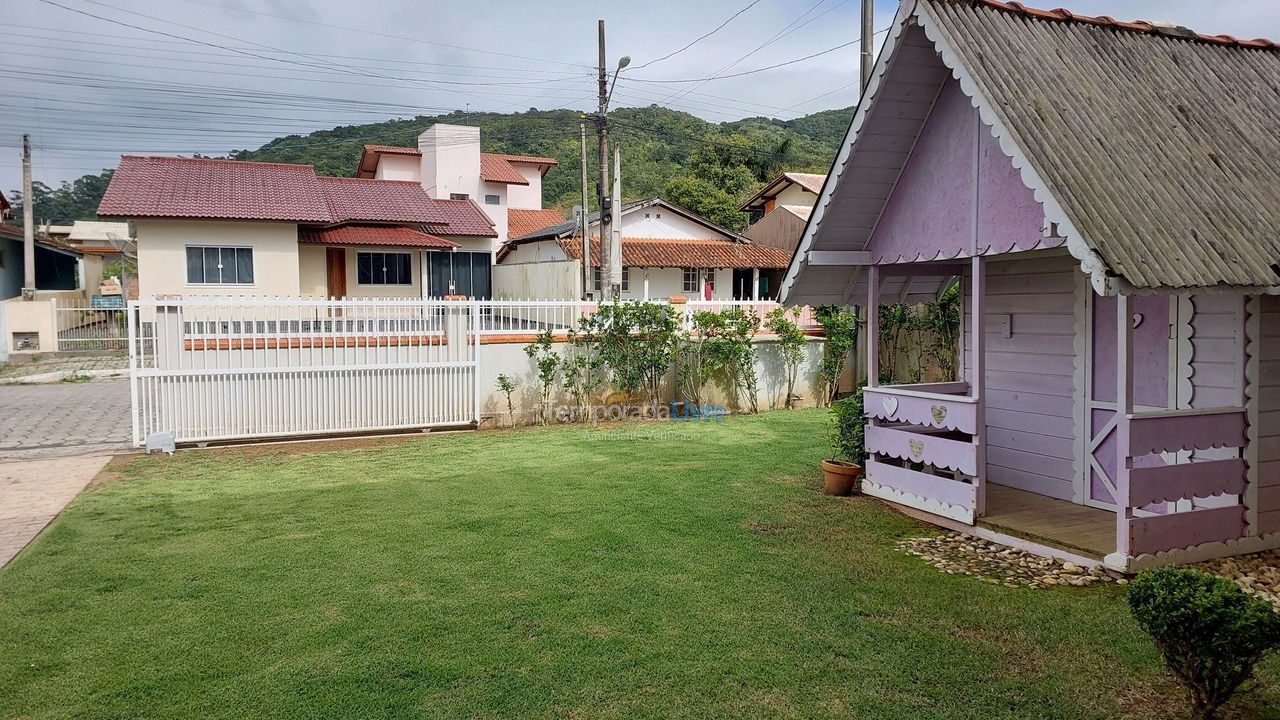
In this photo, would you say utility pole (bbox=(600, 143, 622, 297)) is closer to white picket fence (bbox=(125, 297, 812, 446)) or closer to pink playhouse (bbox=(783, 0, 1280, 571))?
white picket fence (bbox=(125, 297, 812, 446))

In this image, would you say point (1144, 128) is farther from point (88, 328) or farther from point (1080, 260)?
point (88, 328)

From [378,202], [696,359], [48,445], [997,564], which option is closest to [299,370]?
[48,445]

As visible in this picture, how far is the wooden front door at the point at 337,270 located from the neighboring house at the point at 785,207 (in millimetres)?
16622

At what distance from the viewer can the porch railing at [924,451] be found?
651cm

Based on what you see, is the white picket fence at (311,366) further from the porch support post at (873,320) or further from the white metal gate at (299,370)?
the porch support post at (873,320)

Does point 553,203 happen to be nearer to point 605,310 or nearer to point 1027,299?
point 605,310

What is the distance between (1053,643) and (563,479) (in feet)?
17.4

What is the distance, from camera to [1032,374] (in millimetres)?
7551

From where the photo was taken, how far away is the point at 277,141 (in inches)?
1906

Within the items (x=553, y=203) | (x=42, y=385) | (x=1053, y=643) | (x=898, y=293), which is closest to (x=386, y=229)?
(x=42, y=385)

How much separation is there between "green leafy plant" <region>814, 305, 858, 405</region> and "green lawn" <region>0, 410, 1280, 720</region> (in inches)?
260

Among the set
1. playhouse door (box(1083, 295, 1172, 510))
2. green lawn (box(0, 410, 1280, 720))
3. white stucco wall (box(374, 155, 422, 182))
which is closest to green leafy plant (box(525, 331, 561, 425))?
green lawn (box(0, 410, 1280, 720))

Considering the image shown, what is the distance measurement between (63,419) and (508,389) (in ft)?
23.8

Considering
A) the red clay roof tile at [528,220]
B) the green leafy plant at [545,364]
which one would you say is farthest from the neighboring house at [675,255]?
the green leafy plant at [545,364]
